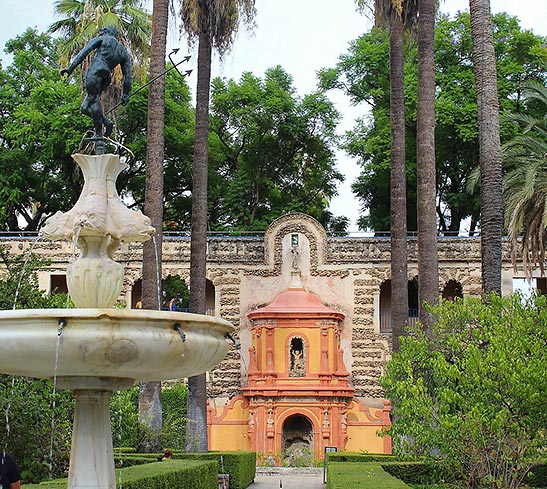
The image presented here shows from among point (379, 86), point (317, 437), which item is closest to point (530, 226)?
point (317, 437)

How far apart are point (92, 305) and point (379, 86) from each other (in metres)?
32.8

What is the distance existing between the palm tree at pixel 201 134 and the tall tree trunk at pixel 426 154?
5.25 meters

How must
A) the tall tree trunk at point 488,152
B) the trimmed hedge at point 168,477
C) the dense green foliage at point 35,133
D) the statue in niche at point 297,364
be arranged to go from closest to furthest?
1. the trimmed hedge at point 168,477
2. the tall tree trunk at point 488,152
3. the statue in niche at point 297,364
4. the dense green foliage at point 35,133

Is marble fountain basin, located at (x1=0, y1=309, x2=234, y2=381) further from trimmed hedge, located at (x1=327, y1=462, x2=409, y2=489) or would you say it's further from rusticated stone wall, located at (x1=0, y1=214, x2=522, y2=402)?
rusticated stone wall, located at (x1=0, y1=214, x2=522, y2=402)

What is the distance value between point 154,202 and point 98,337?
12.1 meters

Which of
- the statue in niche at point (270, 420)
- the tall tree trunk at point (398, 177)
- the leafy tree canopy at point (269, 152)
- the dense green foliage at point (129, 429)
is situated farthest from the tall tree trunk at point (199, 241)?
the leafy tree canopy at point (269, 152)

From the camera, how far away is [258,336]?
104 feet

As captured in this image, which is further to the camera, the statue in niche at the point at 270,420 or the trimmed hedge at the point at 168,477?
the statue in niche at the point at 270,420

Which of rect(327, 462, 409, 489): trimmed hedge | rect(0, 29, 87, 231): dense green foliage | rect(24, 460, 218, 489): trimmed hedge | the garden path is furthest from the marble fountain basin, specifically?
rect(0, 29, 87, 231): dense green foliage

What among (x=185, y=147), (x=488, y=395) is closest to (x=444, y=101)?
(x=185, y=147)

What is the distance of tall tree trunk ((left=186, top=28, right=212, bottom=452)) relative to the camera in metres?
21.8

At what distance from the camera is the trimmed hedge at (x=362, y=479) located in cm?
1209

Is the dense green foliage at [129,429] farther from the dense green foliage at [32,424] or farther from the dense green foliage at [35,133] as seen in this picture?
the dense green foliage at [35,133]

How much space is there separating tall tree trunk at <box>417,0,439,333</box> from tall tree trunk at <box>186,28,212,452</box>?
5300 mm
